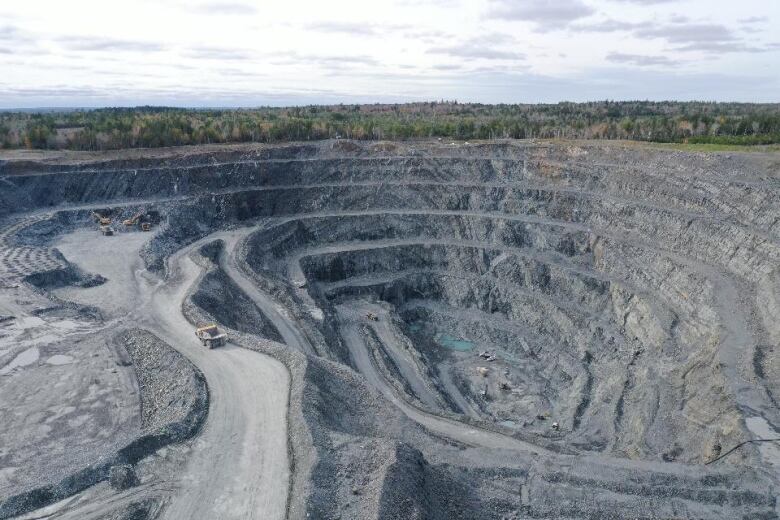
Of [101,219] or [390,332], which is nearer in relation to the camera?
[390,332]

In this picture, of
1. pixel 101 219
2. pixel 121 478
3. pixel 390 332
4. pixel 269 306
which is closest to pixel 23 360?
pixel 121 478

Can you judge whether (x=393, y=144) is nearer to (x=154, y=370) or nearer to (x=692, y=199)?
(x=692, y=199)

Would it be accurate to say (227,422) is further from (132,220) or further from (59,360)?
(132,220)

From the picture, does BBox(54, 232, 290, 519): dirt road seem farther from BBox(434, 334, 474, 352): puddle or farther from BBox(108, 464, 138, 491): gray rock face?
BBox(434, 334, 474, 352): puddle

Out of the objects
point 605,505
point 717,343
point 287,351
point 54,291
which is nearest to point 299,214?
point 54,291

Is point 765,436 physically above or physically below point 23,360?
below

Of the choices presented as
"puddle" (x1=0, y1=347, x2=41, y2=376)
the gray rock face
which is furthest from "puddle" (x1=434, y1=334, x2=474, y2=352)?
the gray rock face
